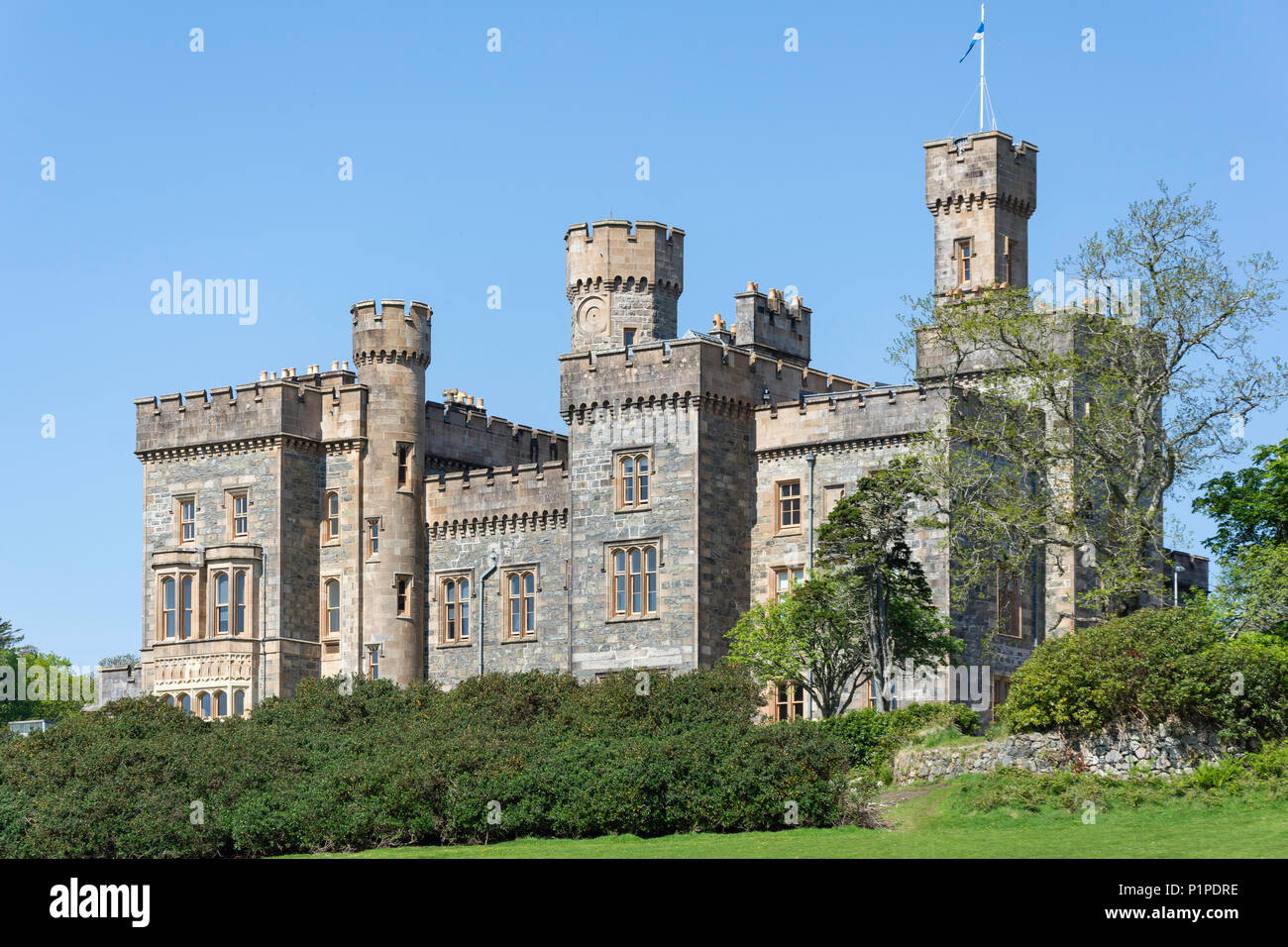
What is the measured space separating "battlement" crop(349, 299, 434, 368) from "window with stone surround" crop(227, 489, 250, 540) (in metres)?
5.50

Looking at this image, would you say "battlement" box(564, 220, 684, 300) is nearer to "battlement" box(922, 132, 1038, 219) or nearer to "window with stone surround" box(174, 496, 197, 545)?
"battlement" box(922, 132, 1038, 219)

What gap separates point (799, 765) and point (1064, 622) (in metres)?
19.1

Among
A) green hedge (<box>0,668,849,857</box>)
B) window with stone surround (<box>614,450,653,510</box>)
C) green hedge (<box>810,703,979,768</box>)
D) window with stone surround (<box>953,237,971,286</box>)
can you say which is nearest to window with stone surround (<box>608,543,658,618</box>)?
window with stone surround (<box>614,450,653,510</box>)

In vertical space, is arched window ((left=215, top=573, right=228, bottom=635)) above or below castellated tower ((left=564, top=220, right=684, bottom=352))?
below

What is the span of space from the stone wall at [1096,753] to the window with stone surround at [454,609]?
24.6 m

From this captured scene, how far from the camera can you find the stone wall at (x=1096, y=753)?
136 ft

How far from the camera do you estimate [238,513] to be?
67625 millimetres

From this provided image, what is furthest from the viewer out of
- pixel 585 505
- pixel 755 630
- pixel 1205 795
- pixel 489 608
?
pixel 489 608

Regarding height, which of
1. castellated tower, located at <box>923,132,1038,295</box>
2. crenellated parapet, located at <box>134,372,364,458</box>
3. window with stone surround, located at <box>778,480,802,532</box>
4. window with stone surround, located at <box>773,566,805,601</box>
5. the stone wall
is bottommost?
the stone wall

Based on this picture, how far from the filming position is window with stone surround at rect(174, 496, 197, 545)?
6831 cm

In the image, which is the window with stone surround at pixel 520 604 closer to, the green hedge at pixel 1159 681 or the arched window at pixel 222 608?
the arched window at pixel 222 608

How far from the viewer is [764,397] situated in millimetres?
62188
